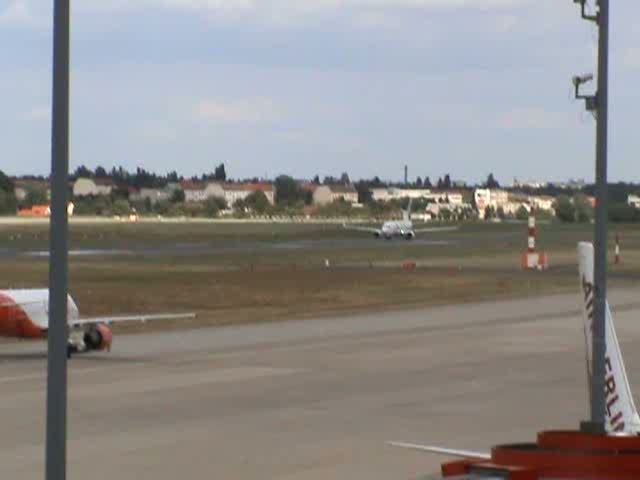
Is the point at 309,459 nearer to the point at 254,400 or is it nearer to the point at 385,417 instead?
the point at 385,417

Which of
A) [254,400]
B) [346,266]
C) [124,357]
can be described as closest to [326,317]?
[124,357]

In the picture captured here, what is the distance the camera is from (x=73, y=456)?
20.6 meters

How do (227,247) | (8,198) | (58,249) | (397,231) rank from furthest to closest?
(8,198), (397,231), (227,247), (58,249)

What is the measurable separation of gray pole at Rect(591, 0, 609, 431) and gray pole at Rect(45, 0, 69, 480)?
20.5 ft

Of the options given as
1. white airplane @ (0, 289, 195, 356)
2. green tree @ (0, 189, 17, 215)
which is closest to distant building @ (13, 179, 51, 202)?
green tree @ (0, 189, 17, 215)

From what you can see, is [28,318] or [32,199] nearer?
[28,318]

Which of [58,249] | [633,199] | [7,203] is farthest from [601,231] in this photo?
[7,203]

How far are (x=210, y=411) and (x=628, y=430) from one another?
11.5m

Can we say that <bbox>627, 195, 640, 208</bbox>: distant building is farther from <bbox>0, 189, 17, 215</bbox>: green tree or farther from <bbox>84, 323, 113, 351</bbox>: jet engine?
<bbox>0, 189, 17, 215</bbox>: green tree

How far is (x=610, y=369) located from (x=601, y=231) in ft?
5.39

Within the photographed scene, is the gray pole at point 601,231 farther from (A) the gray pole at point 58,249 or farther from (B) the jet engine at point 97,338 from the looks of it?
(B) the jet engine at point 97,338

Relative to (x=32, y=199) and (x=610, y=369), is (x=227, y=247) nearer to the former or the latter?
(x=32, y=199)

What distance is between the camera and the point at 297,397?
90.3 ft

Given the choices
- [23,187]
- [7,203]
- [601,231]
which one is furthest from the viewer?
[23,187]
